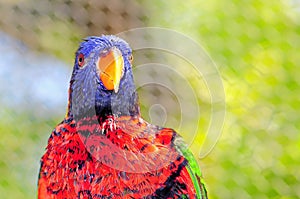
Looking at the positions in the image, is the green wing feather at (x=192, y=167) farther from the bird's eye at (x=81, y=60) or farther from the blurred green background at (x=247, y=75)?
the bird's eye at (x=81, y=60)

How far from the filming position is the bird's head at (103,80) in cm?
90

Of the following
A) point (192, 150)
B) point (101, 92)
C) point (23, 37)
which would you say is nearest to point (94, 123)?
point (101, 92)

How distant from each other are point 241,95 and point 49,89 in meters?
0.50

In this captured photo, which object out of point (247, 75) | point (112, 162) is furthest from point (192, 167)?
point (247, 75)

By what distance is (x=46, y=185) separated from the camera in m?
0.89

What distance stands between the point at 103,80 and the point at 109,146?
0.12 meters

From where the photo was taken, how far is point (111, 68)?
2.90 ft

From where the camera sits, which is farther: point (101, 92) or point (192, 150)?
point (192, 150)

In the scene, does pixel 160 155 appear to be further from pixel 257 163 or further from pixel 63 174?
pixel 257 163

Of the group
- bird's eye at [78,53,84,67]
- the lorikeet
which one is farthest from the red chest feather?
bird's eye at [78,53,84,67]

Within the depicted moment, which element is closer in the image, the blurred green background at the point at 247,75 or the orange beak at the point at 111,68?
the orange beak at the point at 111,68

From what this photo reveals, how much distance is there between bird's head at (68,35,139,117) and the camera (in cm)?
90

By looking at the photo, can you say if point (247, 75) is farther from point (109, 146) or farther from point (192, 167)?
point (109, 146)

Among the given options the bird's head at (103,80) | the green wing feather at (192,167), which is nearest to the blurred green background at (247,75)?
the green wing feather at (192,167)
